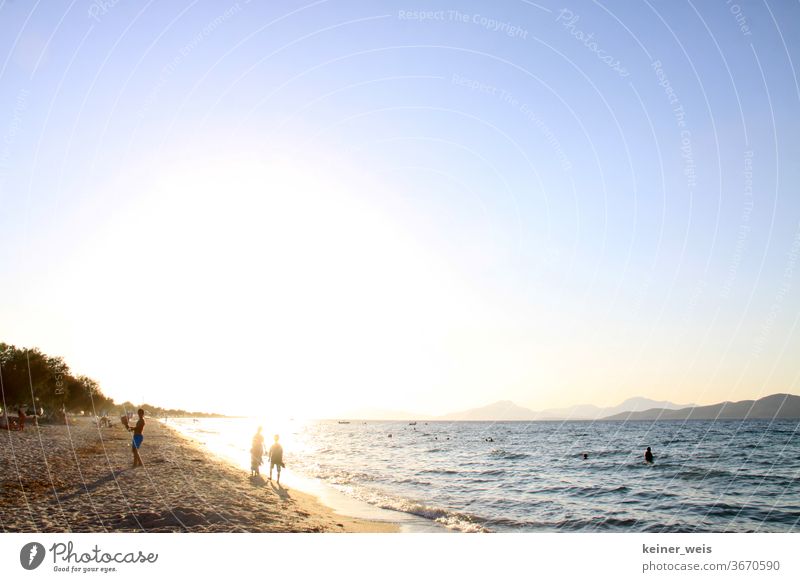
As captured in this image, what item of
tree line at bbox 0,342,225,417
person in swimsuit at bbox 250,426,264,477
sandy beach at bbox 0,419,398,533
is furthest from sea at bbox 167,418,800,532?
tree line at bbox 0,342,225,417

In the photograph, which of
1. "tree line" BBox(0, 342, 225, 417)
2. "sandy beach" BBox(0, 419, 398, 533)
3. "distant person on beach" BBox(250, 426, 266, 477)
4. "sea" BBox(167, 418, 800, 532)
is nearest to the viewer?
"sandy beach" BBox(0, 419, 398, 533)

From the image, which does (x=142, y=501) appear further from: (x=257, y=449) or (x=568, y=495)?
(x=568, y=495)

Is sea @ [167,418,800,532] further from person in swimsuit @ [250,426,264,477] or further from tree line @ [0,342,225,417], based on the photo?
tree line @ [0,342,225,417]

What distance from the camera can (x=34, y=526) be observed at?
10.4 meters

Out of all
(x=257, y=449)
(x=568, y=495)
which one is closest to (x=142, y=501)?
(x=257, y=449)

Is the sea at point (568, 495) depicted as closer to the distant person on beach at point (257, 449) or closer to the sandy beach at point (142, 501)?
the distant person on beach at point (257, 449)

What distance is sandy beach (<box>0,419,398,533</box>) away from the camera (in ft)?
37.3

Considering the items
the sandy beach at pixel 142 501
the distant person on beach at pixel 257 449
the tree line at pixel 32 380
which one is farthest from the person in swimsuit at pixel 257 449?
the tree line at pixel 32 380

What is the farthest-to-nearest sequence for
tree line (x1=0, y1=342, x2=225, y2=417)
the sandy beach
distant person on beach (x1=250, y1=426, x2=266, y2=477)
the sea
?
tree line (x1=0, y1=342, x2=225, y2=417) < distant person on beach (x1=250, y1=426, x2=266, y2=477) < the sea < the sandy beach

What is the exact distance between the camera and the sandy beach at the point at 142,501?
1138 centimetres

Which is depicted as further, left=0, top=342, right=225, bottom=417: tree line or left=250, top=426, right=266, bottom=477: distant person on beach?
left=0, top=342, right=225, bottom=417: tree line
